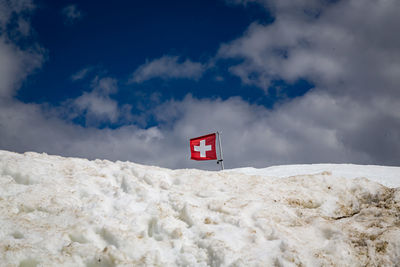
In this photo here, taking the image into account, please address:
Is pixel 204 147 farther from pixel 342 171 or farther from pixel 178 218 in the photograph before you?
pixel 178 218

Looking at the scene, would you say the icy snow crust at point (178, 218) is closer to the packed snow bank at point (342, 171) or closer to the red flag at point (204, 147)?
the red flag at point (204, 147)

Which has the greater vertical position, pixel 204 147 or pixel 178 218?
pixel 204 147

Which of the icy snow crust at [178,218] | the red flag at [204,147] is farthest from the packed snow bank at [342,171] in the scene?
the icy snow crust at [178,218]

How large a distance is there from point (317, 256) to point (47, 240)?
463 centimetres

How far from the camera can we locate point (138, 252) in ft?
17.0

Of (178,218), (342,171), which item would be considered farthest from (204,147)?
(178,218)

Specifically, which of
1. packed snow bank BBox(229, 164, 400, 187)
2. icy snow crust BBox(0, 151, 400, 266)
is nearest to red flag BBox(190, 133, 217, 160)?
packed snow bank BBox(229, 164, 400, 187)

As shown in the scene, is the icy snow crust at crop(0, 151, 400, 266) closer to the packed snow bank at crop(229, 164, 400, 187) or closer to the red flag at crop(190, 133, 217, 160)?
the red flag at crop(190, 133, 217, 160)

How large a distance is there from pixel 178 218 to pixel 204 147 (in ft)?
42.1

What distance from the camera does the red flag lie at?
19.1 m

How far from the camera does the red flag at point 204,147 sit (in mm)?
19125

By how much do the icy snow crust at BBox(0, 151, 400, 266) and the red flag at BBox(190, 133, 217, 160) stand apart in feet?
34.6

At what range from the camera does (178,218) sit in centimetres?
637

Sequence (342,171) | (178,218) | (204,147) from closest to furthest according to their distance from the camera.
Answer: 1. (178,218)
2. (204,147)
3. (342,171)
